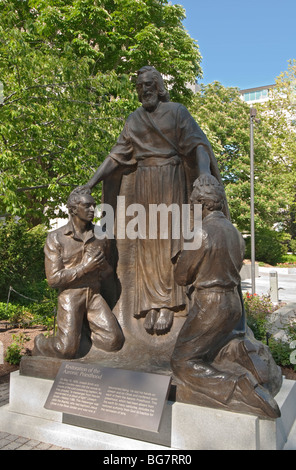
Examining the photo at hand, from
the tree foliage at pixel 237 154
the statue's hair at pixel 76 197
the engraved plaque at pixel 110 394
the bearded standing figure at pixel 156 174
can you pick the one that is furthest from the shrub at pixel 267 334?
the tree foliage at pixel 237 154

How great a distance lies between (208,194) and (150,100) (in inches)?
63.0

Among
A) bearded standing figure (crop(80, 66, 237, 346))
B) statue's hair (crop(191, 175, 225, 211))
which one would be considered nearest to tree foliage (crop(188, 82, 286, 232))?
bearded standing figure (crop(80, 66, 237, 346))

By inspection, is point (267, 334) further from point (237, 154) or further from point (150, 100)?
point (237, 154)

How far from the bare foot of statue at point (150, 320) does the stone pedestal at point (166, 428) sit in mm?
1082

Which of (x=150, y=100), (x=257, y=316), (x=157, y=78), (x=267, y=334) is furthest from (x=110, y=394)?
(x=257, y=316)

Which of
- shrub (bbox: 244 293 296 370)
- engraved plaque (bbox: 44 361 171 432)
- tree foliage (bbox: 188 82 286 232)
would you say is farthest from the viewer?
tree foliage (bbox: 188 82 286 232)

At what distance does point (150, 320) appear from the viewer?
4.58 m

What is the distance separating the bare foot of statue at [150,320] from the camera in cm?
456

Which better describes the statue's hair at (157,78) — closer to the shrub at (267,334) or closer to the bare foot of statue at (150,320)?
the bare foot of statue at (150,320)

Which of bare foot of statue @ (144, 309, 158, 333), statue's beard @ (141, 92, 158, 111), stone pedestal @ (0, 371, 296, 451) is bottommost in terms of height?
stone pedestal @ (0, 371, 296, 451)

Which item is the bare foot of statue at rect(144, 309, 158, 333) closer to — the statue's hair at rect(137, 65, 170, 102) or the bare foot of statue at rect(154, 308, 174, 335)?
the bare foot of statue at rect(154, 308, 174, 335)

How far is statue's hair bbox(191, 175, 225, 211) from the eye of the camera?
386 centimetres

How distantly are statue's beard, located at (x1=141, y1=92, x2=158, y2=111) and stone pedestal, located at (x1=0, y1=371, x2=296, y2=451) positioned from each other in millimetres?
3240

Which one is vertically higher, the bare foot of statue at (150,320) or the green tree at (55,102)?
the green tree at (55,102)
